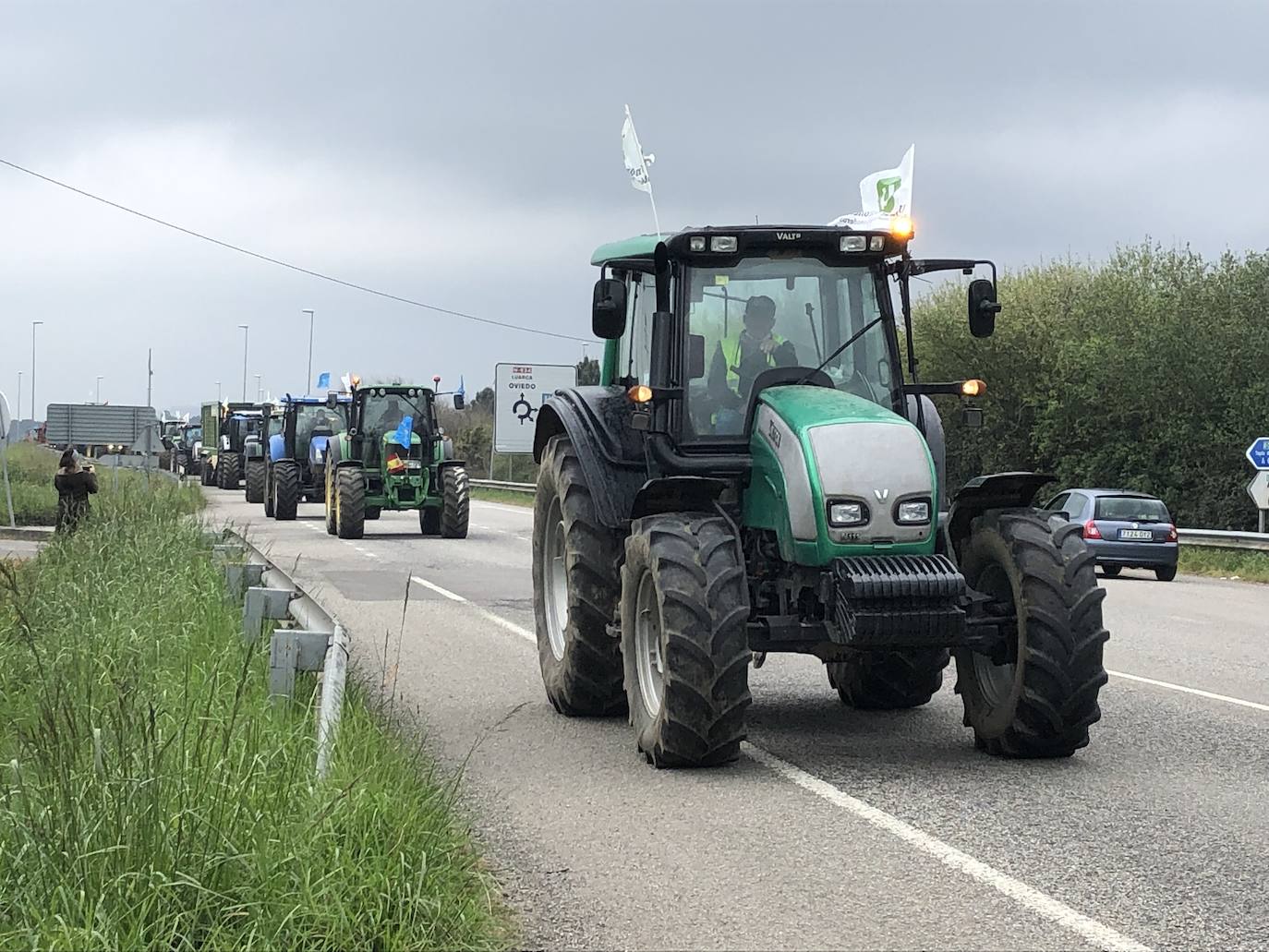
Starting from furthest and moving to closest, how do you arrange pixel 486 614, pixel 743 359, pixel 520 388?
pixel 520 388, pixel 486 614, pixel 743 359

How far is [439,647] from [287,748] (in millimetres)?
7379

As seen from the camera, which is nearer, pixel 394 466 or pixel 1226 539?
pixel 1226 539

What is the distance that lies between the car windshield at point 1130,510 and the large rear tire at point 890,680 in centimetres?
1774

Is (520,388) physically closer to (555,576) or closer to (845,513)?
(555,576)

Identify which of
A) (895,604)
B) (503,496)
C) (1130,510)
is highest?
(895,604)

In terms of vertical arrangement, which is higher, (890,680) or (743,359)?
(743,359)

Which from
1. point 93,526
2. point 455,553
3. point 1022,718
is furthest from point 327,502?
point 1022,718

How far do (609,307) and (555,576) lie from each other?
263cm

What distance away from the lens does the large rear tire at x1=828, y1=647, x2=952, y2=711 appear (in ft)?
33.3

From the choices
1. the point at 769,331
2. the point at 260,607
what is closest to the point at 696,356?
the point at 769,331

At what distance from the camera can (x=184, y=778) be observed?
18.2 feet

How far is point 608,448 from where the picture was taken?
33.0 ft

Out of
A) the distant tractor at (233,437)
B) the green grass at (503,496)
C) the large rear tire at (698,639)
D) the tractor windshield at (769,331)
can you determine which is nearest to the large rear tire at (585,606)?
the tractor windshield at (769,331)

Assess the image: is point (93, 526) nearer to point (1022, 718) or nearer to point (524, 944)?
point (1022, 718)
